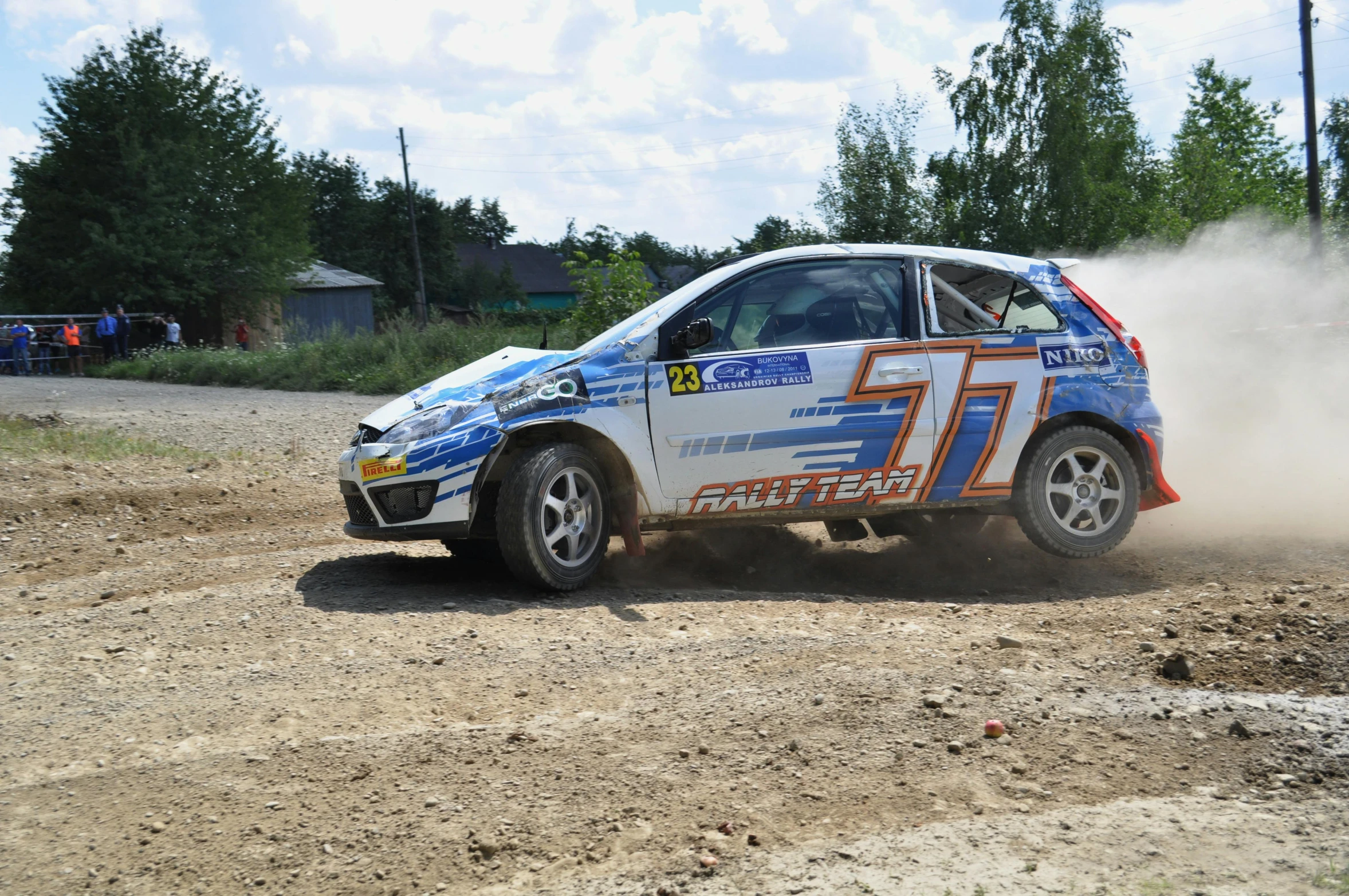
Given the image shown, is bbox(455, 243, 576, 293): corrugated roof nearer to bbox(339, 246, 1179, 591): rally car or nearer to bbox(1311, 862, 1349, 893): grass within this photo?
bbox(339, 246, 1179, 591): rally car

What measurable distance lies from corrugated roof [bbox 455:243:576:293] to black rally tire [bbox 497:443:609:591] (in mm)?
88015

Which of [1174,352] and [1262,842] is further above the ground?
[1174,352]

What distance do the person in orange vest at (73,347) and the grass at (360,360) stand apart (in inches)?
165

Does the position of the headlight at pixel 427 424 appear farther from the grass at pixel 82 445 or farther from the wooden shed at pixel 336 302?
the wooden shed at pixel 336 302

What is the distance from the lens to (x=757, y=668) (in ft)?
15.3

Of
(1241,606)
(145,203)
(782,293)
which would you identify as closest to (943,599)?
(1241,606)

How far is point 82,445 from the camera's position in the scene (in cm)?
1102

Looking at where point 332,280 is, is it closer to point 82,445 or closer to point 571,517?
point 82,445

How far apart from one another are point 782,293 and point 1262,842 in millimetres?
3846

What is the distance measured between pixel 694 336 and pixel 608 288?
479 inches

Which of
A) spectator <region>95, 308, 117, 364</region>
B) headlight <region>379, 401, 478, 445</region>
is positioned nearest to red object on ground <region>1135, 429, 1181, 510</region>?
headlight <region>379, 401, 478, 445</region>

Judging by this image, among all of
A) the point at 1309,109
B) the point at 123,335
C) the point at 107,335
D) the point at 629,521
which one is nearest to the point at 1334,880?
the point at 629,521

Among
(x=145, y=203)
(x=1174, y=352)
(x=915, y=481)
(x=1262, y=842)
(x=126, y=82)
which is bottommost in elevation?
(x=1262, y=842)

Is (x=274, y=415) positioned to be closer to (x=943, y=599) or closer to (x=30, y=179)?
(x=943, y=599)
